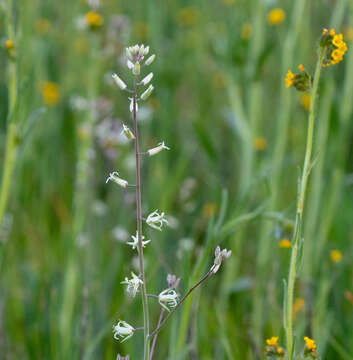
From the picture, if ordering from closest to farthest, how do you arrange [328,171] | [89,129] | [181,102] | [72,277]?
[72,277] < [89,129] < [328,171] < [181,102]

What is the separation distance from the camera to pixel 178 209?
8.52 feet

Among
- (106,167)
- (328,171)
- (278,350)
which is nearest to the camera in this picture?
(278,350)

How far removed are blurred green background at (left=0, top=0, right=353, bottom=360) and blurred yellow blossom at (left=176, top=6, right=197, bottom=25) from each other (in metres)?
0.91

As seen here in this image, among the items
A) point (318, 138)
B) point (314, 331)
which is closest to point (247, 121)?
point (318, 138)

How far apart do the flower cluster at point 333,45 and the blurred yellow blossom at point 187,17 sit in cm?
328

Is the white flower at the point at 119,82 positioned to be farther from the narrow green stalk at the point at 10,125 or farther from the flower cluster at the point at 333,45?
the narrow green stalk at the point at 10,125

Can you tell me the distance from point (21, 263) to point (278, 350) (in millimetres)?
1532

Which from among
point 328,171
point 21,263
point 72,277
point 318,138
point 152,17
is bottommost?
point 21,263

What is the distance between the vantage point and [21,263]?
225cm

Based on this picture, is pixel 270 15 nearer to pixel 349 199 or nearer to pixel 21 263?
pixel 349 199

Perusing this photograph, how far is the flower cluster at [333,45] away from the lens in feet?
3.11

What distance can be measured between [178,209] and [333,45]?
67.1 inches

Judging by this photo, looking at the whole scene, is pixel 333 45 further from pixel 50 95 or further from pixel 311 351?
pixel 50 95

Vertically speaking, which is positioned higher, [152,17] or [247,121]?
[152,17]
